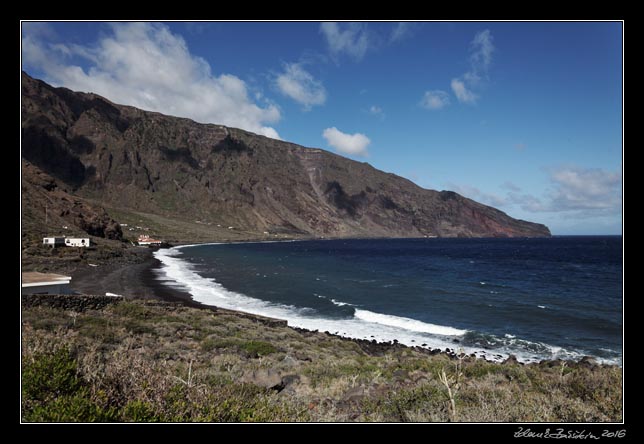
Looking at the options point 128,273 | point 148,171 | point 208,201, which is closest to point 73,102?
point 148,171

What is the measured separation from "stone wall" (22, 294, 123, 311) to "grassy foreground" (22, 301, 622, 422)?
2153 mm

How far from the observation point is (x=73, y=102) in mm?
186375

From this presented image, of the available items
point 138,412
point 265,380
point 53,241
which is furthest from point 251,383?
point 53,241

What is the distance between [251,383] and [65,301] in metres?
17.2

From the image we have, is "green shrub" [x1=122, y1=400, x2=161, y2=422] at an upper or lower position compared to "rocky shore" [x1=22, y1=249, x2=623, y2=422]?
upper

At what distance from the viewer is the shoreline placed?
66.3 feet

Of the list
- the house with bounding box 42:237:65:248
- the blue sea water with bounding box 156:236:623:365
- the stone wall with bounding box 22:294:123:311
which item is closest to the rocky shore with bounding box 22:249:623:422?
the stone wall with bounding box 22:294:123:311

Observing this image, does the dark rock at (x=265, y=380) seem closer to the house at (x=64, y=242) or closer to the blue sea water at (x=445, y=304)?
the blue sea water at (x=445, y=304)

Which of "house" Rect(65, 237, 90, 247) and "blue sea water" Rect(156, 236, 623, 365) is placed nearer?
"blue sea water" Rect(156, 236, 623, 365)

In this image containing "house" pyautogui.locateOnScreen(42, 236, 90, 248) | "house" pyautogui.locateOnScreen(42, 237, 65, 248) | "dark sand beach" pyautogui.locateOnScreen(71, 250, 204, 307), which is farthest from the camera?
"house" pyautogui.locateOnScreen(42, 236, 90, 248)

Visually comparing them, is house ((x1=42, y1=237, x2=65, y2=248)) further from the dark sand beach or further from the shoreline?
the shoreline

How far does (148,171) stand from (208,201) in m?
32.8

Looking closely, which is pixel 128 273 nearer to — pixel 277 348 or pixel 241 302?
pixel 241 302

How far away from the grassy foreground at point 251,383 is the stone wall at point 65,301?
2153 millimetres
